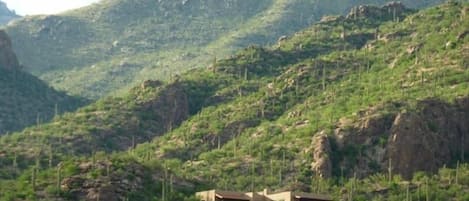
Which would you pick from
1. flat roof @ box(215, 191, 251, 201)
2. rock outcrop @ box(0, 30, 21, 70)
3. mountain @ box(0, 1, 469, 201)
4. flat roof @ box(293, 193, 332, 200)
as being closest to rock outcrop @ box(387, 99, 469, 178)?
mountain @ box(0, 1, 469, 201)

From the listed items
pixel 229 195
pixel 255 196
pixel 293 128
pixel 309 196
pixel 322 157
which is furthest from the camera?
pixel 293 128

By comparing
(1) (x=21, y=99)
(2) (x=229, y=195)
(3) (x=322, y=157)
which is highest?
(1) (x=21, y=99)

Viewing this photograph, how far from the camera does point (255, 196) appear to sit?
368 feet

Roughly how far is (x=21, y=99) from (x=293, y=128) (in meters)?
56.0

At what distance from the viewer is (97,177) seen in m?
111

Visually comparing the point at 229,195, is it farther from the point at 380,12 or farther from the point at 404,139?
the point at 380,12

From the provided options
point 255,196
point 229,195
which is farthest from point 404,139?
point 229,195

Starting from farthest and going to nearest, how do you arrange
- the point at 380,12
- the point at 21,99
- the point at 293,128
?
the point at 380,12, the point at 21,99, the point at 293,128

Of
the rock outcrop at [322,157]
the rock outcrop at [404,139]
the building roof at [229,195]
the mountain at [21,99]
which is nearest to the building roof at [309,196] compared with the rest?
the building roof at [229,195]

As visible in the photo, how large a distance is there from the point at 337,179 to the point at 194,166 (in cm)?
1536

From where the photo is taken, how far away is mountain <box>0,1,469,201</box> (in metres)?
119

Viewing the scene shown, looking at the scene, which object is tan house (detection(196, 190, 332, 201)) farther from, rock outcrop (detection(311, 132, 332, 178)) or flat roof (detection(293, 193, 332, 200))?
rock outcrop (detection(311, 132, 332, 178))

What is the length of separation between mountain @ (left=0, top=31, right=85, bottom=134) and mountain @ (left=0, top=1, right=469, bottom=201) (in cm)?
1876

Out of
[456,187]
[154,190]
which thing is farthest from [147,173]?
[456,187]
